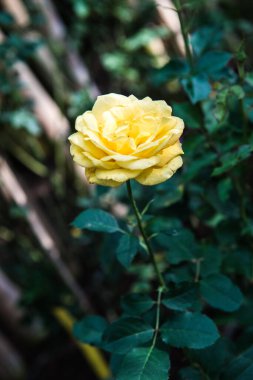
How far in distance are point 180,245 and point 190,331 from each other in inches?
12.5

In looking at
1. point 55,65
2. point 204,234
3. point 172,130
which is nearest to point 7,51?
point 55,65

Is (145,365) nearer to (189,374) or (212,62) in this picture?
(189,374)

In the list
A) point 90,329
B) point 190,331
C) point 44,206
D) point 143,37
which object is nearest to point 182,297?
point 190,331

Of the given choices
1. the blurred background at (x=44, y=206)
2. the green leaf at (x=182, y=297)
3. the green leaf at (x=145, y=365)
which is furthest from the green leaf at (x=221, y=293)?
the blurred background at (x=44, y=206)

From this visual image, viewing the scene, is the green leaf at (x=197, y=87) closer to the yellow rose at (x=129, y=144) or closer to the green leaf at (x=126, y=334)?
the yellow rose at (x=129, y=144)

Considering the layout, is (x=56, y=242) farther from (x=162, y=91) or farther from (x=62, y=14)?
(x=62, y=14)

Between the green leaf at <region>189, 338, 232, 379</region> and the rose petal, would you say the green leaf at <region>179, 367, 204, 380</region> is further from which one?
the rose petal

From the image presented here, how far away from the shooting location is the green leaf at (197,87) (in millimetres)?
999

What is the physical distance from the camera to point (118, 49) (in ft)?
11.7

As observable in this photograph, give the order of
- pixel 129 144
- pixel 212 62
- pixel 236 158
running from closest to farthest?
pixel 129 144 < pixel 236 158 < pixel 212 62

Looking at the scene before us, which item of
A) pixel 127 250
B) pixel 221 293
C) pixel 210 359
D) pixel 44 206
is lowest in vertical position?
pixel 44 206

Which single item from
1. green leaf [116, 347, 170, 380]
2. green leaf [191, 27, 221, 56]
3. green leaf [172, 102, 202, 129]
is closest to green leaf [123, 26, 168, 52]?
green leaf [191, 27, 221, 56]

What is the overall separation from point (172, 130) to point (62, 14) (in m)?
2.89

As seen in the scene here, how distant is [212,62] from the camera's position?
1053mm
